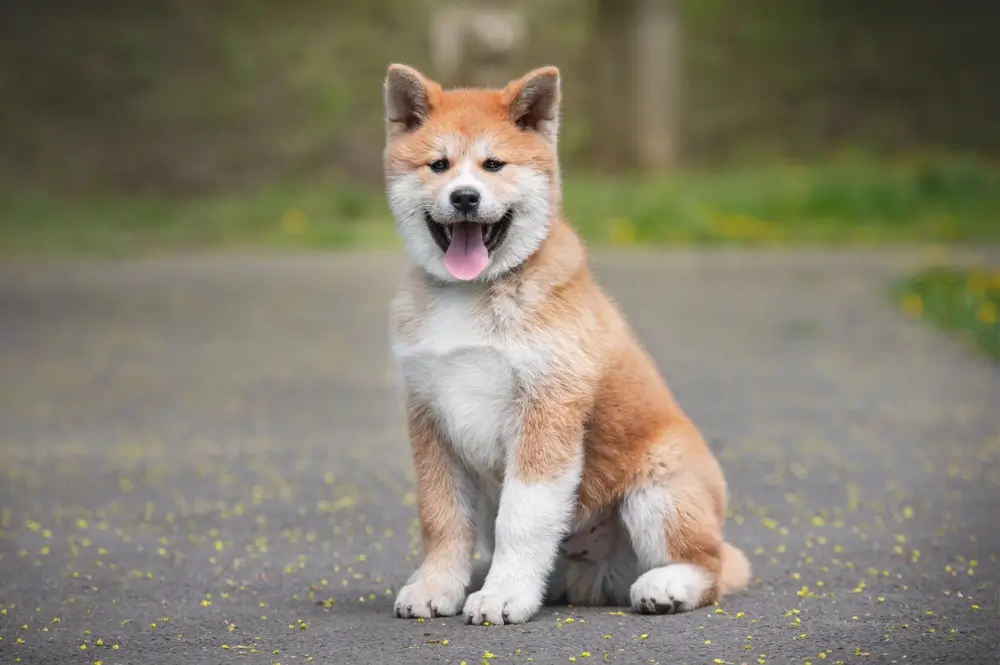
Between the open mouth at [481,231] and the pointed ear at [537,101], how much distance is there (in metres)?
0.31

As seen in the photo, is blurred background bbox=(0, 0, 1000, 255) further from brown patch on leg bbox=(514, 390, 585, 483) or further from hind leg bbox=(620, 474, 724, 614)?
brown patch on leg bbox=(514, 390, 585, 483)

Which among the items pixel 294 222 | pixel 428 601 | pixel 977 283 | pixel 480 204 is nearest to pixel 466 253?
pixel 480 204

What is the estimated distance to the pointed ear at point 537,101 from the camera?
→ 15.1 feet

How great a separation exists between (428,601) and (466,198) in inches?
46.1

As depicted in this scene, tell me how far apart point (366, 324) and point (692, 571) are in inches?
280

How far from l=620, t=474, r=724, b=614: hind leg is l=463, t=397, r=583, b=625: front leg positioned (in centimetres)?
26

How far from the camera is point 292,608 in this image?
15.6ft

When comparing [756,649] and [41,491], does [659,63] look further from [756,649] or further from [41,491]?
[756,649]

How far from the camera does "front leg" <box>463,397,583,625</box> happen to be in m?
4.41

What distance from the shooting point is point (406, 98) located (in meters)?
4.69

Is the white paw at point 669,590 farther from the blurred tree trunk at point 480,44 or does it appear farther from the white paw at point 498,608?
the blurred tree trunk at point 480,44

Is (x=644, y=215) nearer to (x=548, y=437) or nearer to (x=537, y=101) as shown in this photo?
(x=537, y=101)

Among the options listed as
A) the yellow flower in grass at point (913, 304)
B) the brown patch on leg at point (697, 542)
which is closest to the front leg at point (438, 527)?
the brown patch on leg at point (697, 542)

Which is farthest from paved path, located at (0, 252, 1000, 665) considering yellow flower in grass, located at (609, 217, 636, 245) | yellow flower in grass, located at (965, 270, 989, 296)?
yellow flower in grass, located at (609, 217, 636, 245)
